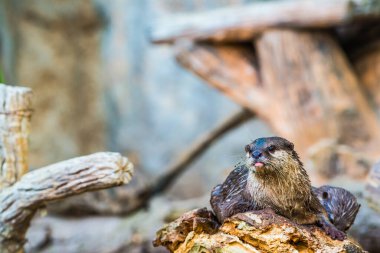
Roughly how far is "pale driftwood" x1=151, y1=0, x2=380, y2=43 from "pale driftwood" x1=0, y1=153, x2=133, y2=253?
11.2ft

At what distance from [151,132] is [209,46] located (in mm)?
4226

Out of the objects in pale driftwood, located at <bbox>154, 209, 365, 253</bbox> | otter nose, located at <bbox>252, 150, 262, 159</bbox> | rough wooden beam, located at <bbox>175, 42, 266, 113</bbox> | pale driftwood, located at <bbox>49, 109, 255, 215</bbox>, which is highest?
rough wooden beam, located at <bbox>175, 42, 266, 113</bbox>

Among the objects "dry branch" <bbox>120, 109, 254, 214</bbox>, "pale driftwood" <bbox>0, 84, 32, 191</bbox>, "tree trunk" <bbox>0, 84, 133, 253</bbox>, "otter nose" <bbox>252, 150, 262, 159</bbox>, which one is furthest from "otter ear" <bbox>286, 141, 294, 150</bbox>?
"dry branch" <bbox>120, 109, 254, 214</bbox>

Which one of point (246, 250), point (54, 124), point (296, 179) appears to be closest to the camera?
point (246, 250)

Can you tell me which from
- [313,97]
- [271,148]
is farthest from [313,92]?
[271,148]

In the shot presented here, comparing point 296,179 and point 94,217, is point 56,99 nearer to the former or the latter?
point 94,217

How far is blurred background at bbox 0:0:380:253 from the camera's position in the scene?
6930mm

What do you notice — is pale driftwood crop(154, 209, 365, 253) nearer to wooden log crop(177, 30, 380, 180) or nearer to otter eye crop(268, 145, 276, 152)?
otter eye crop(268, 145, 276, 152)

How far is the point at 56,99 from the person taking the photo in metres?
11.1

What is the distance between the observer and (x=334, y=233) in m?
3.31

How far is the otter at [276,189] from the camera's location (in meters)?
3.43

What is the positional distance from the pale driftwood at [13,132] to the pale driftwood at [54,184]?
135 mm

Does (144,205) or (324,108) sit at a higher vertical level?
(324,108)

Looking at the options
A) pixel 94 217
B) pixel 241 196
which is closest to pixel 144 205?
pixel 94 217
